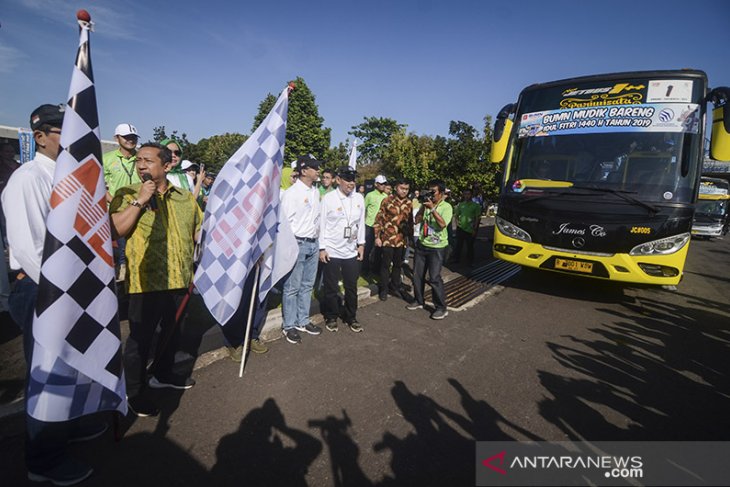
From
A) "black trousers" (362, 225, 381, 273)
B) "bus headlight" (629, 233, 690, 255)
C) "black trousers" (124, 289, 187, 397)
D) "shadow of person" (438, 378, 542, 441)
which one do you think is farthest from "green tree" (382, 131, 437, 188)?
"black trousers" (124, 289, 187, 397)

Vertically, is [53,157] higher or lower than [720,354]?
higher

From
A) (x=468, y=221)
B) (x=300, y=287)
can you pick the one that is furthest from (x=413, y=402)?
(x=468, y=221)

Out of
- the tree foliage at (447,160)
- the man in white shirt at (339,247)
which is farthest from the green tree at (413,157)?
the man in white shirt at (339,247)

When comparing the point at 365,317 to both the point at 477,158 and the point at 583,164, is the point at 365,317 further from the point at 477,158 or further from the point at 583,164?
the point at 477,158

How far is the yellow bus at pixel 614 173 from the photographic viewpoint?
490 cm

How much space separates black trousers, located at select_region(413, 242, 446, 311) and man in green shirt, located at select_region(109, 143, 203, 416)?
3.36 m

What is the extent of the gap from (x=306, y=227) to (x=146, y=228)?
5.91 ft

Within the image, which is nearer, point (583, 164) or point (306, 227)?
point (306, 227)

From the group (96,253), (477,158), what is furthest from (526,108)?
(477,158)

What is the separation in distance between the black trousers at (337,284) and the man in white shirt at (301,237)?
1.00ft

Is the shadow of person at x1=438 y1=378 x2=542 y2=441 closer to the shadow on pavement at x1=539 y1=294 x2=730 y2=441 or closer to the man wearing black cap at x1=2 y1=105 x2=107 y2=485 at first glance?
the shadow on pavement at x1=539 y1=294 x2=730 y2=441

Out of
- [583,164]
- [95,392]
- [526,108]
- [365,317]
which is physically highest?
[526,108]

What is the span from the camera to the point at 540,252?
18.6 ft

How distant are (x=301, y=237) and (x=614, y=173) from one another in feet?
15.6
